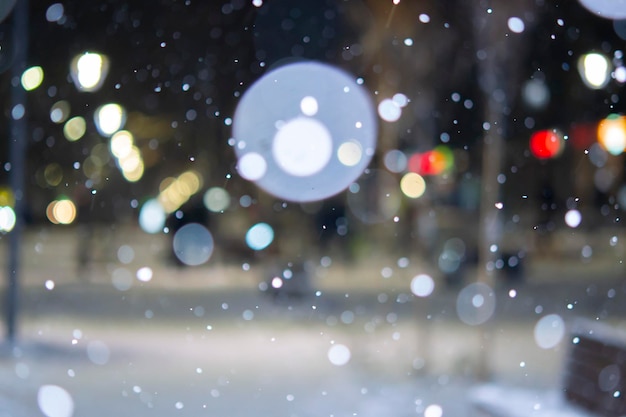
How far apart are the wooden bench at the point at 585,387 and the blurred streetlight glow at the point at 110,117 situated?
23.6 metres

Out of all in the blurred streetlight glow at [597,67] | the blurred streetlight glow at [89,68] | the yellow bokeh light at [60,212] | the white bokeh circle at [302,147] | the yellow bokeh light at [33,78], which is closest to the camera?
the blurred streetlight glow at [597,67]

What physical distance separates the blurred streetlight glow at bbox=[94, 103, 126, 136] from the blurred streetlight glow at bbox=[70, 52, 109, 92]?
3.83 metres

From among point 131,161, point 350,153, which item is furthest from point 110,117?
point 350,153

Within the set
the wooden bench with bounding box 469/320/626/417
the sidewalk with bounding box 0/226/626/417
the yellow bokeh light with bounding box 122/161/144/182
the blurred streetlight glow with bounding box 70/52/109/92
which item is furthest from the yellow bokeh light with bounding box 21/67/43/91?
the wooden bench with bounding box 469/320/626/417

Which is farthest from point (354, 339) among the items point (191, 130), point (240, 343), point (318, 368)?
point (191, 130)

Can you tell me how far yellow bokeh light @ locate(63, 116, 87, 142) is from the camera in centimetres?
3314

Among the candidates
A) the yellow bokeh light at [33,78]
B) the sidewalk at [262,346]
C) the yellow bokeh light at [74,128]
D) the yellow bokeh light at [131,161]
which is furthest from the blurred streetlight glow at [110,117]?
the sidewalk at [262,346]

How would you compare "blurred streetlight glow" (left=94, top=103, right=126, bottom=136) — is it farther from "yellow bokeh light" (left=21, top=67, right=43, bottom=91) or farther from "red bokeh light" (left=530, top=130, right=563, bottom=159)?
"red bokeh light" (left=530, top=130, right=563, bottom=159)

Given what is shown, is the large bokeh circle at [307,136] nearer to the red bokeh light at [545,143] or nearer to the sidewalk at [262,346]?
the red bokeh light at [545,143]

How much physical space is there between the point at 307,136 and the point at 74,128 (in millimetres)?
8432

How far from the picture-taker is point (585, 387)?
609 centimetres

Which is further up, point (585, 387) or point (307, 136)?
point (307, 136)

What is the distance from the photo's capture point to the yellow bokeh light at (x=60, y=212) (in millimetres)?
44906

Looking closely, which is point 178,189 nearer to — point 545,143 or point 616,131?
point 545,143
